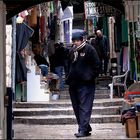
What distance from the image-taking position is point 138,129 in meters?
9.41

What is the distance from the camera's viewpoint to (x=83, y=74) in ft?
30.9

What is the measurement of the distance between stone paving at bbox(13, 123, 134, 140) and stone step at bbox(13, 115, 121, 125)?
0.76 ft

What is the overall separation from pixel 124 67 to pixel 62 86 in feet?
8.13

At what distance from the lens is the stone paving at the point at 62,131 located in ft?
32.2

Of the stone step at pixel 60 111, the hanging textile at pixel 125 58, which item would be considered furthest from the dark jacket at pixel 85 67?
the hanging textile at pixel 125 58

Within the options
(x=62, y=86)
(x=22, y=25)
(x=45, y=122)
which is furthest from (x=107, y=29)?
(x=45, y=122)

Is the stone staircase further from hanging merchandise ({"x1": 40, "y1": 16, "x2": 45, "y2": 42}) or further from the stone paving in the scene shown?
hanging merchandise ({"x1": 40, "y1": 16, "x2": 45, "y2": 42})

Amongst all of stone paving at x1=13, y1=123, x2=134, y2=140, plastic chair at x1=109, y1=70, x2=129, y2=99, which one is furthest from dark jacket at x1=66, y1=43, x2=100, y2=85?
plastic chair at x1=109, y1=70, x2=129, y2=99

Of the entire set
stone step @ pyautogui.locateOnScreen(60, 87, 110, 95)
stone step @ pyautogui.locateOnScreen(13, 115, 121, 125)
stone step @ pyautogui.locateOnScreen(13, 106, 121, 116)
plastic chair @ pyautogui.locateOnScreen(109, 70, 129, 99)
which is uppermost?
plastic chair @ pyautogui.locateOnScreen(109, 70, 129, 99)

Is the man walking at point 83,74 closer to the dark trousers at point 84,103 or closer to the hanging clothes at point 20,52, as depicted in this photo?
the dark trousers at point 84,103

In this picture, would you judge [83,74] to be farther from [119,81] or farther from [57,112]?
[119,81]

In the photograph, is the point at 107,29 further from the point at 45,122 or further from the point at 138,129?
the point at 138,129

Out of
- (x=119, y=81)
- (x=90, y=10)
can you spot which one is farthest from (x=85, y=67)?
(x=90, y=10)

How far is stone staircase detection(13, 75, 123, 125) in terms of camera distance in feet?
39.9
